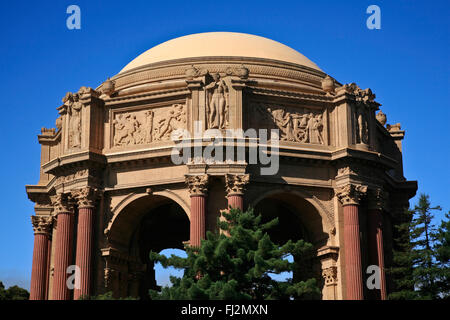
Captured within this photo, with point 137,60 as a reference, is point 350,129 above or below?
below

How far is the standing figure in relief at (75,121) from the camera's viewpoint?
44.2m

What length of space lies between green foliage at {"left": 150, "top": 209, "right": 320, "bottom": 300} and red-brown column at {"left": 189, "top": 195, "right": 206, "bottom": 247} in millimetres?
5626

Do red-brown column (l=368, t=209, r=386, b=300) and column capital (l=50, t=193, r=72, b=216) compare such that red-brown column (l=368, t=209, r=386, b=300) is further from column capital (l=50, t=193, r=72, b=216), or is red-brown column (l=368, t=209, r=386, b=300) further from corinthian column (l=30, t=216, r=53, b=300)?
corinthian column (l=30, t=216, r=53, b=300)

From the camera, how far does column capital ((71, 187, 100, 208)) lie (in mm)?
42594

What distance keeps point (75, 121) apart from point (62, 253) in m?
7.05

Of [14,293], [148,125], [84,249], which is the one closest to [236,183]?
[148,125]

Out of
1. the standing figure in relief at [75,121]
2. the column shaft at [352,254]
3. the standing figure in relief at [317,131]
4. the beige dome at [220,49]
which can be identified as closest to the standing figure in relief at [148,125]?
the standing figure in relief at [75,121]

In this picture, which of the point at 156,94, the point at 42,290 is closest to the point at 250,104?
the point at 156,94

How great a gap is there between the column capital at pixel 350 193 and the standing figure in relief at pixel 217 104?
678cm

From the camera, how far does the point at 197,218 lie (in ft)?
132

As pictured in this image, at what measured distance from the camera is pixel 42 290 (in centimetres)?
4766
